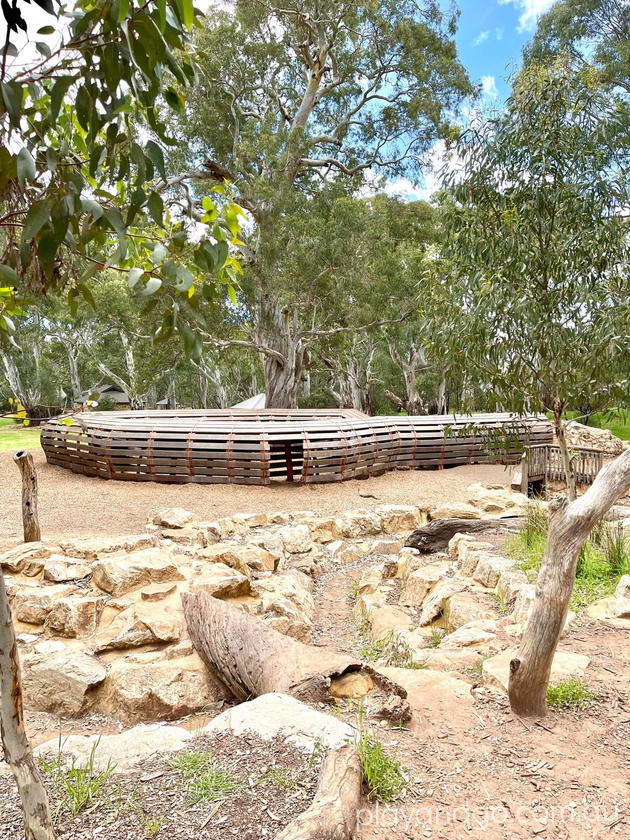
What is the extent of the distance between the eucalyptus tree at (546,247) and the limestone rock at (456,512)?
2426mm

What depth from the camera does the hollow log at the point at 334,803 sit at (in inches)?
69.4

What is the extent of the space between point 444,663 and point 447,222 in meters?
4.26

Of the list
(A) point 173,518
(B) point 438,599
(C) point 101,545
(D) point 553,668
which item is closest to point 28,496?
(C) point 101,545

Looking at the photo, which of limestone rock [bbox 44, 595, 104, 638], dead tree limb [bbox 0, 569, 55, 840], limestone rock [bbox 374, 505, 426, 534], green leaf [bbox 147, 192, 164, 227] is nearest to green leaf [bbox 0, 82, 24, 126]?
green leaf [bbox 147, 192, 164, 227]

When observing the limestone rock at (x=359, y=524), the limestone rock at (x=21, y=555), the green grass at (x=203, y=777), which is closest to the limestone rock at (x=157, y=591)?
the limestone rock at (x=21, y=555)

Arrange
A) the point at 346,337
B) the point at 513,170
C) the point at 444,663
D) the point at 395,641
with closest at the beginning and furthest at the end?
the point at 444,663
the point at 395,641
the point at 513,170
the point at 346,337

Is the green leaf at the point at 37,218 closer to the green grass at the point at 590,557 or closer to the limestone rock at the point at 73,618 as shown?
the limestone rock at the point at 73,618

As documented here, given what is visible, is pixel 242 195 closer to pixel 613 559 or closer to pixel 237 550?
pixel 237 550

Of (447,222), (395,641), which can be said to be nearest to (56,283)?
(395,641)

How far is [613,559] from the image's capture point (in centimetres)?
525

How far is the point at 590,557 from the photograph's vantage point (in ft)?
17.5

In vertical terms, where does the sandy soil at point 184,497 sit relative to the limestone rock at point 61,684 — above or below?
above

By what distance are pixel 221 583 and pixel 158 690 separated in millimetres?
1510

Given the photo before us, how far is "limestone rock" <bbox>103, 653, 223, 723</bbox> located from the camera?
12.1 feet
